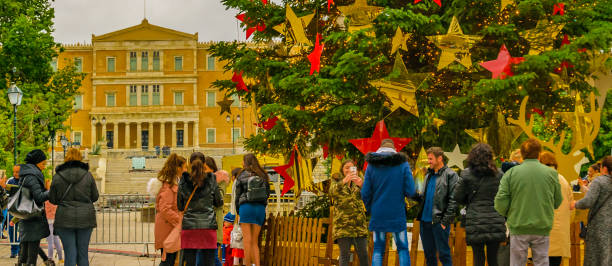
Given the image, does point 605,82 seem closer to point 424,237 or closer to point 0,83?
point 424,237

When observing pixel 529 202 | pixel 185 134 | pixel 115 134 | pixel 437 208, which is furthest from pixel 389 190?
pixel 115 134

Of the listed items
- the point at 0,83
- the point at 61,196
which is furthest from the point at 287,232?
the point at 0,83

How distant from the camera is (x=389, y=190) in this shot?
22.6 feet

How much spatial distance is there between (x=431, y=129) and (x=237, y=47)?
3.54 meters

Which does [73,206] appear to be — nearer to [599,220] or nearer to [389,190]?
[389,190]

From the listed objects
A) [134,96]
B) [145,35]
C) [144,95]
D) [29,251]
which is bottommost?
[29,251]

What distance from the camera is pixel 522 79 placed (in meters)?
8.51

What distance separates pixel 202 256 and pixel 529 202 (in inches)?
138

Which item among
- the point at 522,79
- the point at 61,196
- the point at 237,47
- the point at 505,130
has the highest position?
the point at 237,47

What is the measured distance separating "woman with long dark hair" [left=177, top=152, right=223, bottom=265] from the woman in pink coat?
0.46 ft

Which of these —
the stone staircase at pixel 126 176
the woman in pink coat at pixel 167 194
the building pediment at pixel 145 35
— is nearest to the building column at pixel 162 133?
the building pediment at pixel 145 35

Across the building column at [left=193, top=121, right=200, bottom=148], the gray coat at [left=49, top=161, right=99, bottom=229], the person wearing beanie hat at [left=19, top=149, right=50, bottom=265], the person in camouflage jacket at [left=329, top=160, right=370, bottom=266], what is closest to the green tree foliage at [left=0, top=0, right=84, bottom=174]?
the person wearing beanie hat at [left=19, top=149, right=50, bottom=265]

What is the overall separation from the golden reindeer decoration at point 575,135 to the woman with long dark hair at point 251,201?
11.2 ft

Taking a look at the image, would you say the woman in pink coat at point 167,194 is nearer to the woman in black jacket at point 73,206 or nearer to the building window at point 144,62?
the woman in black jacket at point 73,206
